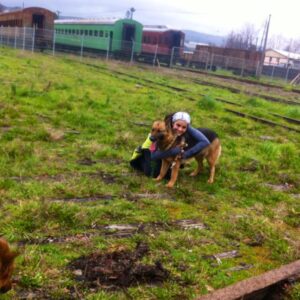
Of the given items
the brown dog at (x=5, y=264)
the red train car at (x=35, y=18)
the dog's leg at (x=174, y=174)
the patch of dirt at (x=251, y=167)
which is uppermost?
the red train car at (x=35, y=18)

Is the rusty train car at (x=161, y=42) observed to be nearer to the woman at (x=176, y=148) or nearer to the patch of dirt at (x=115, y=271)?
the woman at (x=176, y=148)

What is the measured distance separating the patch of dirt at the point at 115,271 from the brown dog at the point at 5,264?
686 mm

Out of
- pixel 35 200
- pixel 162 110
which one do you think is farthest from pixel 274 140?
pixel 35 200

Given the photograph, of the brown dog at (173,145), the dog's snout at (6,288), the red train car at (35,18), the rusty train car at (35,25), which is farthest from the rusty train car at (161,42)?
the dog's snout at (6,288)

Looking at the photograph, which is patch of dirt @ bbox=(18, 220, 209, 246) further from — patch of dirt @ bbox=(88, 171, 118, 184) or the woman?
patch of dirt @ bbox=(88, 171, 118, 184)

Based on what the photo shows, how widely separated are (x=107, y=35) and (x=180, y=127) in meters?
32.7

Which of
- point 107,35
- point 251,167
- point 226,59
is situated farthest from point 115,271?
point 226,59

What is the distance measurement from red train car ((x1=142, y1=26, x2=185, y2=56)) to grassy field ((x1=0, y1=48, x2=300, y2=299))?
101 feet

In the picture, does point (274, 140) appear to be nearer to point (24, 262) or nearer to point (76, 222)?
point (76, 222)

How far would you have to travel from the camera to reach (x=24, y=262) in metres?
3.31

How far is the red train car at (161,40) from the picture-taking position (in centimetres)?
3891

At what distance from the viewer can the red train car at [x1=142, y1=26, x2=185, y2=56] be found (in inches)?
1532

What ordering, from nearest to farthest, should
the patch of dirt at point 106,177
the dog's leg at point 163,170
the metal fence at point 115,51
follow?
the patch of dirt at point 106,177 < the dog's leg at point 163,170 < the metal fence at point 115,51

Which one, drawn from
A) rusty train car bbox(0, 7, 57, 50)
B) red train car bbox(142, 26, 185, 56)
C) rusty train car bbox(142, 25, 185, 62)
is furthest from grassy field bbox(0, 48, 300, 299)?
red train car bbox(142, 26, 185, 56)
